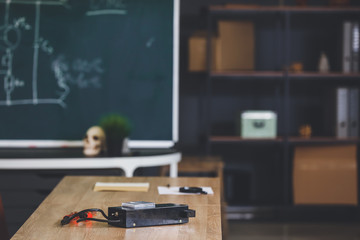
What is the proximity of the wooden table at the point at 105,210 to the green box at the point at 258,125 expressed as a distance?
88.3 inches

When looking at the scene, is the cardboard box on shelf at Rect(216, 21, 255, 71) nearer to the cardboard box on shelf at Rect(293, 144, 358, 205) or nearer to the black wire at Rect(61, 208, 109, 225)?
the cardboard box on shelf at Rect(293, 144, 358, 205)

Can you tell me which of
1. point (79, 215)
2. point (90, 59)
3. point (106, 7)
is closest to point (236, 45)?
point (106, 7)

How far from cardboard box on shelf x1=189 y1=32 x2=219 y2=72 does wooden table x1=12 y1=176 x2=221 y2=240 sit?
94.3 inches

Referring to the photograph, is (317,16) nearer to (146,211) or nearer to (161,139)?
(161,139)

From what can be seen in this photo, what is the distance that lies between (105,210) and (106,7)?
2590mm

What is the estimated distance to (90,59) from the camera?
4227 mm

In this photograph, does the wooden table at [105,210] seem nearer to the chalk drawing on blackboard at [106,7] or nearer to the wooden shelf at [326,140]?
the chalk drawing on blackboard at [106,7]

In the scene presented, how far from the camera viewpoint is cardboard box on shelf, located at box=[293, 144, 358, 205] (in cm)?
479

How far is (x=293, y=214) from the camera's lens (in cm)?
495

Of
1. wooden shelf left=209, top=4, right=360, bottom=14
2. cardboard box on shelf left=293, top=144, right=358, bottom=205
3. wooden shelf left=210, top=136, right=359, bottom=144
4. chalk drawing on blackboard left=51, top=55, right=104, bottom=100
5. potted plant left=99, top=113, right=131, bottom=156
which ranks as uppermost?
wooden shelf left=209, top=4, right=360, bottom=14

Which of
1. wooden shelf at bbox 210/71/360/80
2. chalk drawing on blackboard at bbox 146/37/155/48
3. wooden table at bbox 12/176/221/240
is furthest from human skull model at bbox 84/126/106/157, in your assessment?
wooden shelf at bbox 210/71/360/80

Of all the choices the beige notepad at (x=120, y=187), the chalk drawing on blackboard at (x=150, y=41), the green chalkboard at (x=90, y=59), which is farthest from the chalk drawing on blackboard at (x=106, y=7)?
the beige notepad at (x=120, y=187)

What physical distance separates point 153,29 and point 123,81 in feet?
1.47

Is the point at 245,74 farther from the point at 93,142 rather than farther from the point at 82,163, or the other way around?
the point at 82,163
